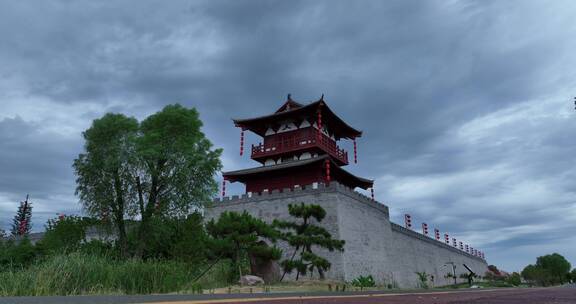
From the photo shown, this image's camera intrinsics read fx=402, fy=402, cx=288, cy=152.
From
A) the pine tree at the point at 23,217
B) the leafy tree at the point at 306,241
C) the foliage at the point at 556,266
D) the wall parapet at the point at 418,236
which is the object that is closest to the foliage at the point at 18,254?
the leafy tree at the point at 306,241

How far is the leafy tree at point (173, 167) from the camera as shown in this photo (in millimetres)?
21234

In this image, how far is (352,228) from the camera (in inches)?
925

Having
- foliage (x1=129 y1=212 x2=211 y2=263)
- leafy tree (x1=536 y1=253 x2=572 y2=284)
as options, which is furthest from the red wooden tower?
leafy tree (x1=536 y1=253 x2=572 y2=284)

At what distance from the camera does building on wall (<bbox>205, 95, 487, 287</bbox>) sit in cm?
2295

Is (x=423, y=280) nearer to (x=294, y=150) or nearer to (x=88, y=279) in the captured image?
(x=294, y=150)

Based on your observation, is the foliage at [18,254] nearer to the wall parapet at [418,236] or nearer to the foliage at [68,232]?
the foliage at [68,232]

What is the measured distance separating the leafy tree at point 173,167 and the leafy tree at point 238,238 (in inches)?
277

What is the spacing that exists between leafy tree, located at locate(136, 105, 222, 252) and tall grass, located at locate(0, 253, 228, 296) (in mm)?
10256

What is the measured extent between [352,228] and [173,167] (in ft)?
35.2

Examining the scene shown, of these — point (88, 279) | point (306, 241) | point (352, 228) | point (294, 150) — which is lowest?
point (88, 279)

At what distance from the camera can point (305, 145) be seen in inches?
1051

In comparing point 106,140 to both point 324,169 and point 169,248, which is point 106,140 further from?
point 324,169

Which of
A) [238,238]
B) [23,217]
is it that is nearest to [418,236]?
[238,238]

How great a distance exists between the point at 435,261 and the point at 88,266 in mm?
32711
